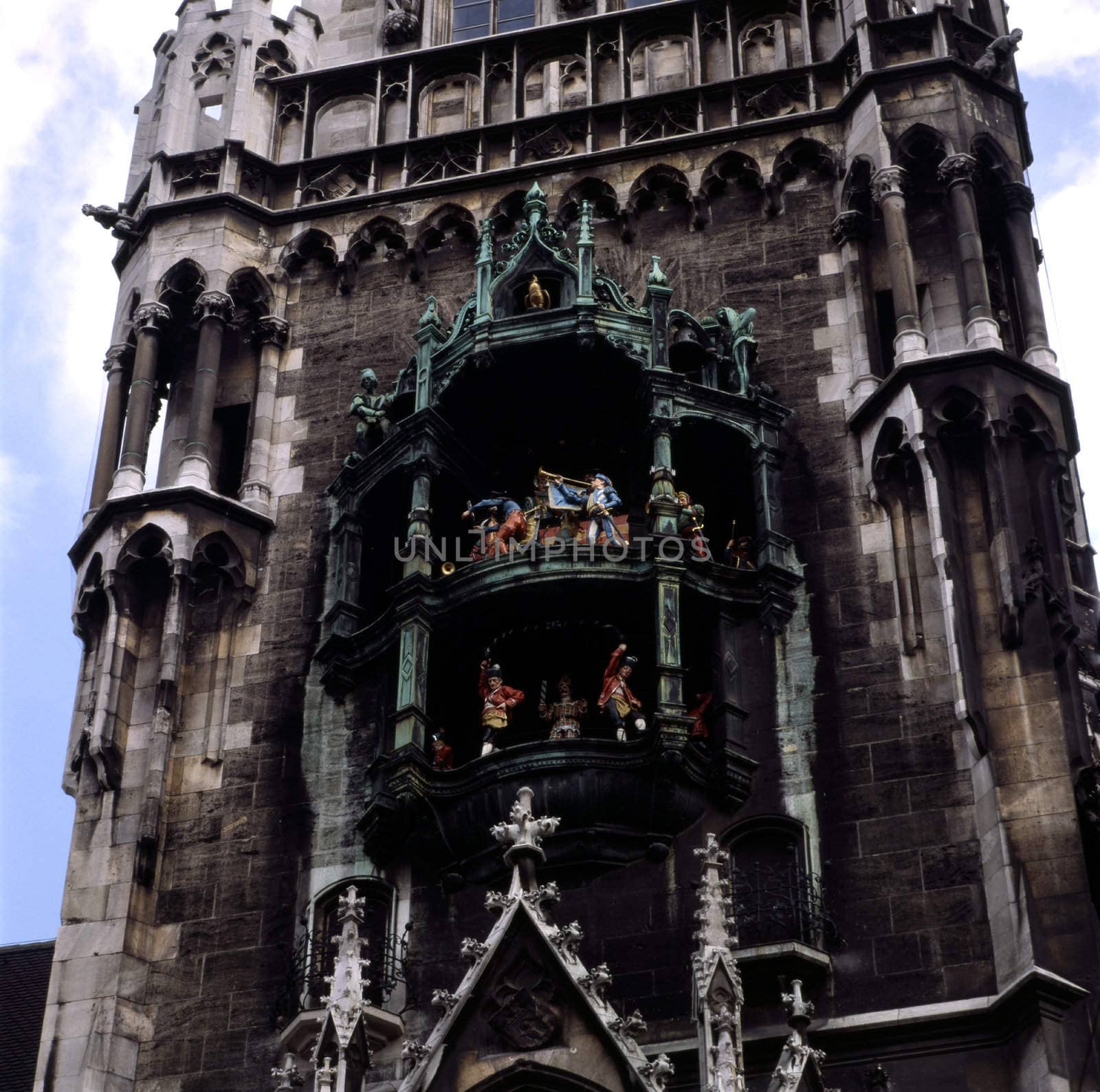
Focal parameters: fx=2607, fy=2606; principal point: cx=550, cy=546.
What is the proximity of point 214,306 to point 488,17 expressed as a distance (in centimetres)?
707

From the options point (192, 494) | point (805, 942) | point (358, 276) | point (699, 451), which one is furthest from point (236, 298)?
point (805, 942)

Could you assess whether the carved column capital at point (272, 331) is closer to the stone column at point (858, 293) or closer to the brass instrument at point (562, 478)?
the brass instrument at point (562, 478)

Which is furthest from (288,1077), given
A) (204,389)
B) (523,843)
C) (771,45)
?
(771,45)

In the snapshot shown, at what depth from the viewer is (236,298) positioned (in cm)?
2917

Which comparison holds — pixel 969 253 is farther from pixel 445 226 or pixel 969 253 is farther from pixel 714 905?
pixel 714 905

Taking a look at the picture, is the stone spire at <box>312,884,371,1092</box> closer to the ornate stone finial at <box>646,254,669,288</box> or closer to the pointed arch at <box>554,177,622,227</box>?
the ornate stone finial at <box>646,254,669,288</box>

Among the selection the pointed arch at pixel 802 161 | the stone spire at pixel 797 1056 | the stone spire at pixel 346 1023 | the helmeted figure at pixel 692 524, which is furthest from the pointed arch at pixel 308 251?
the stone spire at pixel 797 1056

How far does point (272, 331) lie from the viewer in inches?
1140

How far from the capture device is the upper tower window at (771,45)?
30.1m

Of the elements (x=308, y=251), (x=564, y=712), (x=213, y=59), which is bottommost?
(x=564, y=712)

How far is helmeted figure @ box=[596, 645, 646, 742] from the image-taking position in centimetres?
2436

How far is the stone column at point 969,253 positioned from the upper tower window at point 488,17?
799 cm

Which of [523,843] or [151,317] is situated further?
[151,317]

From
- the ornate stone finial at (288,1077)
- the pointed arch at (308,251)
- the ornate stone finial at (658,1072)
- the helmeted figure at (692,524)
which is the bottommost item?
the ornate stone finial at (658,1072)
